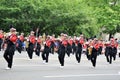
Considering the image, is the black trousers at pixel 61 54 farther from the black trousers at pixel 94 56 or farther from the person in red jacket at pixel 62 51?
the black trousers at pixel 94 56

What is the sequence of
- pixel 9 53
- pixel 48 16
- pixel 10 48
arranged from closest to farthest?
pixel 9 53 → pixel 10 48 → pixel 48 16

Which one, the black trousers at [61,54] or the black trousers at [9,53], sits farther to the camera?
the black trousers at [61,54]

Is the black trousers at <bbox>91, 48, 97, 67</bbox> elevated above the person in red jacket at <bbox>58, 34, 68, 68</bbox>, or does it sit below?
below

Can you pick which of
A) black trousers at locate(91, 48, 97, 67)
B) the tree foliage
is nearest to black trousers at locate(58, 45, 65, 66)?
black trousers at locate(91, 48, 97, 67)

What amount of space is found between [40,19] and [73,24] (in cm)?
501

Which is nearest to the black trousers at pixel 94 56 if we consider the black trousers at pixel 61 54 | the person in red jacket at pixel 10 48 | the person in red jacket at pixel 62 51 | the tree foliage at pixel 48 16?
the person in red jacket at pixel 62 51

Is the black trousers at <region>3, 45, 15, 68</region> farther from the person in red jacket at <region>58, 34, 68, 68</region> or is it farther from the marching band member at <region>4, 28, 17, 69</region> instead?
the person in red jacket at <region>58, 34, 68, 68</region>

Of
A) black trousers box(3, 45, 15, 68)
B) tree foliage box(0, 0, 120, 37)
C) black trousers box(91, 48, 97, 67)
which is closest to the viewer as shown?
black trousers box(3, 45, 15, 68)

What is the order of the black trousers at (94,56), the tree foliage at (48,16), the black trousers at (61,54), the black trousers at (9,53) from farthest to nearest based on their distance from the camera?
1. the tree foliage at (48,16)
2. the black trousers at (94,56)
3. the black trousers at (61,54)
4. the black trousers at (9,53)

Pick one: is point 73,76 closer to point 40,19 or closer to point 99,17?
point 40,19

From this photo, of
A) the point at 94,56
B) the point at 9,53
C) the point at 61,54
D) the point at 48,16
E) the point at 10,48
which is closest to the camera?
the point at 9,53

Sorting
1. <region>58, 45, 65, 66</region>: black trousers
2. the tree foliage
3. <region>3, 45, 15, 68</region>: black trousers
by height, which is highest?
<region>3, 45, 15, 68</region>: black trousers

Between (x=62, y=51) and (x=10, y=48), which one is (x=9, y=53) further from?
(x=62, y=51)

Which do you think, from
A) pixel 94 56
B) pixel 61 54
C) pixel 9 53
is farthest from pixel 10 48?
pixel 94 56
